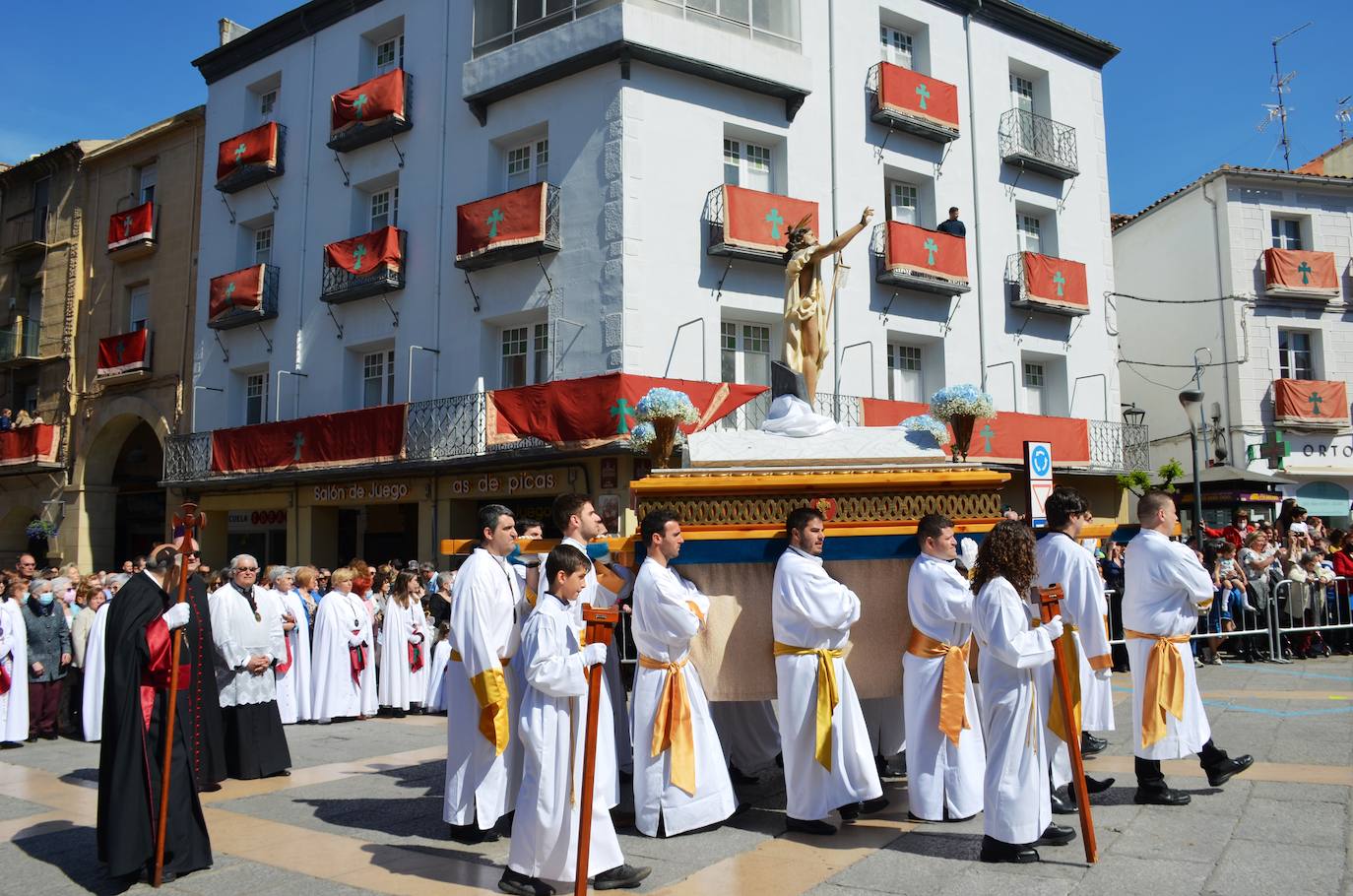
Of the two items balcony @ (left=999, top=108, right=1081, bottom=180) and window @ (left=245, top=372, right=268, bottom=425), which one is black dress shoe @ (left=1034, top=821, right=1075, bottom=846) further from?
window @ (left=245, top=372, right=268, bottom=425)

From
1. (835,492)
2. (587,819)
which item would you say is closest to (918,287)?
(835,492)

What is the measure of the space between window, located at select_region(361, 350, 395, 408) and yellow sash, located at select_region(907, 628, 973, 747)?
1551 centimetres

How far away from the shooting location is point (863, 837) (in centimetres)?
618

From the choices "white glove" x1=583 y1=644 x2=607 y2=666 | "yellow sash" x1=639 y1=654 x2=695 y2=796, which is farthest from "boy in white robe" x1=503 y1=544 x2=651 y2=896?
"yellow sash" x1=639 y1=654 x2=695 y2=796

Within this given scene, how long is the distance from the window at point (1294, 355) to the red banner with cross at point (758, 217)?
1377cm

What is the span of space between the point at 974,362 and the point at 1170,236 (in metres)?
9.36

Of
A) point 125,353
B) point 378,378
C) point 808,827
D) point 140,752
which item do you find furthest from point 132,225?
point 808,827

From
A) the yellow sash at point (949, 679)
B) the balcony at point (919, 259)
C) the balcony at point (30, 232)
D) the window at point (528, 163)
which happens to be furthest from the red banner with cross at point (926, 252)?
the balcony at point (30, 232)

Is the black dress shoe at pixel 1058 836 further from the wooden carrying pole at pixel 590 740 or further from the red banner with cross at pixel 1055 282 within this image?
the red banner with cross at pixel 1055 282

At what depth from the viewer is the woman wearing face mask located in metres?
11.0

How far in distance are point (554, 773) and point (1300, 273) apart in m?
24.9

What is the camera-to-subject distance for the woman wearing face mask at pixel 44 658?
1101 centimetres

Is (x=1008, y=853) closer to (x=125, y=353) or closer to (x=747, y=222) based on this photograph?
(x=747, y=222)

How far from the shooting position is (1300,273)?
24156mm
